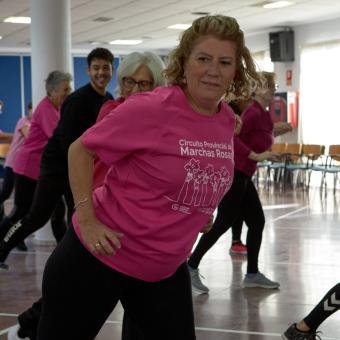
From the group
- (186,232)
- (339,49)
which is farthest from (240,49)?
(339,49)

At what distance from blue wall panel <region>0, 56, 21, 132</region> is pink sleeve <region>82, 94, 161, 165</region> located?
1994 cm

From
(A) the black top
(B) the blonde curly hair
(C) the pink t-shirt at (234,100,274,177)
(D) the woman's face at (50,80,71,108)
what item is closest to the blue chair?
(C) the pink t-shirt at (234,100,274,177)

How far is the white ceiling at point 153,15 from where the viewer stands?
44.2 feet

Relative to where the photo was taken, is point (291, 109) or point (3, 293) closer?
point (3, 293)

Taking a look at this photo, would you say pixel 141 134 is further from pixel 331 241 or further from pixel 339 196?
pixel 339 196

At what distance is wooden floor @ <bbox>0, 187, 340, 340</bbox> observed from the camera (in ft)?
15.0

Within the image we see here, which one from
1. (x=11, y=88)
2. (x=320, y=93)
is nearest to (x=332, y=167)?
(x=320, y=93)

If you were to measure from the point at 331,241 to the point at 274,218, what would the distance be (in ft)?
6.94

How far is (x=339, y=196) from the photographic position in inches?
541

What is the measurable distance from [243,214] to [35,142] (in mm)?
1937

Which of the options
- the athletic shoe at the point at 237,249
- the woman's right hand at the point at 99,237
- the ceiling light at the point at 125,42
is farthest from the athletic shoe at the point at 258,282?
the ceiling light at the point at 125,42

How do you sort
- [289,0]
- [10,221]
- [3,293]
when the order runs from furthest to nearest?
[289,0] → [10,221] → [3,293]

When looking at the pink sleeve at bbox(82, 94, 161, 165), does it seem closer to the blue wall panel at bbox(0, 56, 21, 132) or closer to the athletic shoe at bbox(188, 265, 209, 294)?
the athletic shoe at bbox(188, 265, 209, 294)

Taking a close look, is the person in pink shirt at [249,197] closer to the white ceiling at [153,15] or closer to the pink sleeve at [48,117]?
the pink sleeve at [48,117]
